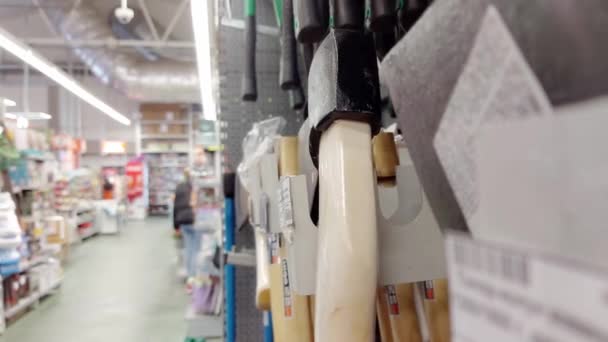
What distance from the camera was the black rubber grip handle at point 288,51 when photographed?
2.59 ft

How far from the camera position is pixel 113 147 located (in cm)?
1306

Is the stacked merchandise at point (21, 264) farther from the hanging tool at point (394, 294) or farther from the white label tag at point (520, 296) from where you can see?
the white label tag at point (520, 296)

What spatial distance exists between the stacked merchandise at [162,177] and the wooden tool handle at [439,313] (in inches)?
557

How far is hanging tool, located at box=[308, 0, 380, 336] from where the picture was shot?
17.4 inches

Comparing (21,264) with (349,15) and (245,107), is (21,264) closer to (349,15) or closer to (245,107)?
(245,107)

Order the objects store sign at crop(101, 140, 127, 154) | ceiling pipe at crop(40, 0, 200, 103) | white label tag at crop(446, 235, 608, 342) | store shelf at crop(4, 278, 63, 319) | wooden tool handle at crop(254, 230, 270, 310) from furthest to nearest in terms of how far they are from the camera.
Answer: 1. store sign at crop(101, 140, 127, 154)
2. ceiling pipe at crop(40, 0, 200, 103)
3. store shelf at crop(4, 278, 63, 319)
4. wooden tool handle at crop(254, 230, 270, 310)
5. white label tag at crop(446, 235, 608, 342)

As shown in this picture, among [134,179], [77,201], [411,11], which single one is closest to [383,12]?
[411,11]

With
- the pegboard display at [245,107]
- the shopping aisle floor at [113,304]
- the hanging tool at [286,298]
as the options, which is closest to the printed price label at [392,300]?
the hanging tool at [286,298]

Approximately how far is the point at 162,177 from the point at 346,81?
14501 millimetres

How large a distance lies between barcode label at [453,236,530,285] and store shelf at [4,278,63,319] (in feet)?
15.1

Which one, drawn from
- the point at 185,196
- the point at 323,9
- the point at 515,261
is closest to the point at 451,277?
the point at 515,261

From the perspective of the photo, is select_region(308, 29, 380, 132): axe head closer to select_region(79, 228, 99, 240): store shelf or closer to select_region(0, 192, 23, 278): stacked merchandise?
select_region(0, 192, 23, 278): stacked merchandise

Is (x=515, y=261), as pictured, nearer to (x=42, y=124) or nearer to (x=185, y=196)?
(x=185, y=196)

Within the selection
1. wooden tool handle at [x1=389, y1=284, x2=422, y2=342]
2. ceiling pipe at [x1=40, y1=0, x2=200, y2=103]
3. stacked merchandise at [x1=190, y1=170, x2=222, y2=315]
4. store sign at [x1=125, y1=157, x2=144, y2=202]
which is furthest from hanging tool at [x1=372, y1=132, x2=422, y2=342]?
store sign at [x1=125, y1=157, x2=144, y2=202]
